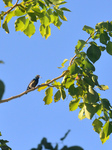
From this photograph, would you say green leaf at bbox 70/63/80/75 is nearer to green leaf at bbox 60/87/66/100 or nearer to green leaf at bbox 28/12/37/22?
green leaf at bbox 60/87/66/100

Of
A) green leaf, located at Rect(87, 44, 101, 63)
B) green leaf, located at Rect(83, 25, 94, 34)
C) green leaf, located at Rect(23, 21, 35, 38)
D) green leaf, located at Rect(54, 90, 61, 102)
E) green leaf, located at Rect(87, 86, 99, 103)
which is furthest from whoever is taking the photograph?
green leaf, located at Rect(54, 90, 61, 102)

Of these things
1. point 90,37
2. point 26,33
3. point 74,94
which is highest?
point 26,33

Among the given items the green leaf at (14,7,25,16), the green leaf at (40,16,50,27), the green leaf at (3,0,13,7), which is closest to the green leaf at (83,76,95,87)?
the green leaf at (40,16,50,27)

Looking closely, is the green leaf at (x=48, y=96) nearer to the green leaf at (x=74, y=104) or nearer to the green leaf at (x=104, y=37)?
the green leaf at (x=74, y=104)

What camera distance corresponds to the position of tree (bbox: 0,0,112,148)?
390 cm

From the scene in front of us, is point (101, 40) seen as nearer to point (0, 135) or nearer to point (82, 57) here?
point (82, 57)

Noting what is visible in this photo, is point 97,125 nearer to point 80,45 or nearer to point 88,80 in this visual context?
point 88,80

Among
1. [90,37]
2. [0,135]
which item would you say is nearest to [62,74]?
[90,37]

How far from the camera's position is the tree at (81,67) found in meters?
3.90

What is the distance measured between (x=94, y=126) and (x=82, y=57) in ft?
3.50

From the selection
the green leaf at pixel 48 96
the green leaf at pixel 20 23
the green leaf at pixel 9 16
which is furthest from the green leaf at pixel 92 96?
the green leaf at pixel 9 16

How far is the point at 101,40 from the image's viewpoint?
157 inches

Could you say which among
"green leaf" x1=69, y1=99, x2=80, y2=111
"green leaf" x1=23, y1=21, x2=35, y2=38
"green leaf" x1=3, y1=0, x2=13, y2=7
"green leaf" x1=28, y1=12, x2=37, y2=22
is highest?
"green leaf" x1=3, y1=0, x2=13, y2=7

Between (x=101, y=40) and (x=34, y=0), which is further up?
(x=34, y=0)
